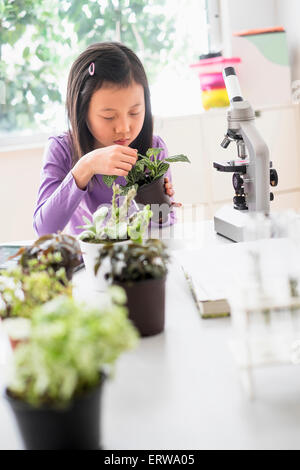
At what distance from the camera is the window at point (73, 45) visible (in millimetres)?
3277

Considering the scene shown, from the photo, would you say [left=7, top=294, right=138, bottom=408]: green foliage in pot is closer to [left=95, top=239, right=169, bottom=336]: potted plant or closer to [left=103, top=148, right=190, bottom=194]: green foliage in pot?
[left=95, top=239, right=169, bottom=336]: potted plant

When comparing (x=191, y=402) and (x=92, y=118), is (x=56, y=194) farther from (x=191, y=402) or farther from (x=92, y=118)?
(x=191, y=402)

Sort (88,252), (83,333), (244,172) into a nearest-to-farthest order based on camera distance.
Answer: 1. (83,333)
2. (88,252)
3. (244,172)

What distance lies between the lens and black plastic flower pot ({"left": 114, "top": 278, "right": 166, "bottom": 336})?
848 mm

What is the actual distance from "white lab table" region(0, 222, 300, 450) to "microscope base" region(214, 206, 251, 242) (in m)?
0.52

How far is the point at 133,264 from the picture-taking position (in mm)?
840

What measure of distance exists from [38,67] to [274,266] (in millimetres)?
2795

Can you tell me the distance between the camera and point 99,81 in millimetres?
1786

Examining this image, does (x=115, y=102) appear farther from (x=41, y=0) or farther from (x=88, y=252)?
(x=41, y=0)

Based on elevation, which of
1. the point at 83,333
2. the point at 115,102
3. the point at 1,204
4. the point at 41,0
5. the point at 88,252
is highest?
the point at 41,0

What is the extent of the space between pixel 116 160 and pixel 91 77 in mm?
410

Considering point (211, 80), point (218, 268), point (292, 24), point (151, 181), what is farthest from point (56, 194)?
point (292, 24)

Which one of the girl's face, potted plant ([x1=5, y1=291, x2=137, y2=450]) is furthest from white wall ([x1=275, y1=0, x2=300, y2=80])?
potted plant ([x1=5, y1=291, x2=137, y2=450])
